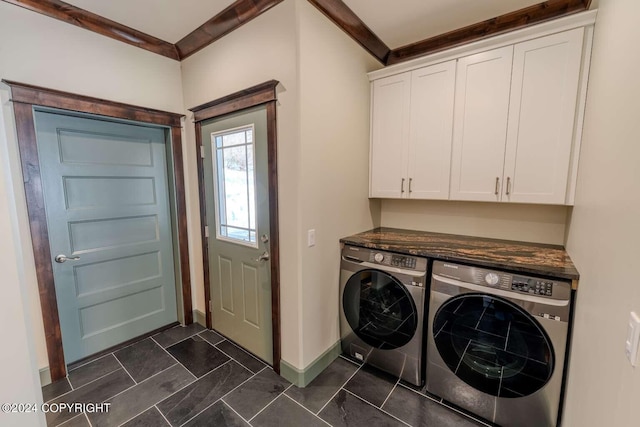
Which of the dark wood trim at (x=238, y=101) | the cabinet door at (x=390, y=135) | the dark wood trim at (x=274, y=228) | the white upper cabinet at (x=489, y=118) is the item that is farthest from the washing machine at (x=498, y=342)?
the dark wood trim at (x=238, y=101)

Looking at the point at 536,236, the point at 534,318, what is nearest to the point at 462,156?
the point at 536,236

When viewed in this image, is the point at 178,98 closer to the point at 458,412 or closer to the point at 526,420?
the point at 458,412

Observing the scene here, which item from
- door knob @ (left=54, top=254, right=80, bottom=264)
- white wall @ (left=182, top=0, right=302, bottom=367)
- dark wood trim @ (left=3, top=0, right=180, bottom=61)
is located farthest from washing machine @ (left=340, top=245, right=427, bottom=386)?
dark wood trim @ (left=3, top=0, right=180, bottom=61)

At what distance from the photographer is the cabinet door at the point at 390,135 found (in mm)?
2221

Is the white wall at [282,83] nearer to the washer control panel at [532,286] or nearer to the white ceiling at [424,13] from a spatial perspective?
the white ceiling at [424,13]

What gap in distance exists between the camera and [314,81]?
178 centimetres

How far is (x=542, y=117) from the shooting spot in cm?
171

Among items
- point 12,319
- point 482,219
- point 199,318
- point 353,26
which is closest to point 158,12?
point 353,26

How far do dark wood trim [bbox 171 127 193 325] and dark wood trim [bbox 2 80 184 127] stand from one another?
145 mm

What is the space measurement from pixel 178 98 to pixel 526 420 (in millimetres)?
3521

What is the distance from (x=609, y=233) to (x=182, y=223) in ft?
9.54

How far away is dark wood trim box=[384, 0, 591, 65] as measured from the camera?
67.5 inches

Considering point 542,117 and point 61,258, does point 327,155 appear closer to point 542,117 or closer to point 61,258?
point 542,117

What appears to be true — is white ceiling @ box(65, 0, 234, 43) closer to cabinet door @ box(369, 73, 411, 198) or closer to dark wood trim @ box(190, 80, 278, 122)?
dark wood trim @ box(190, 80, 278, 122)
